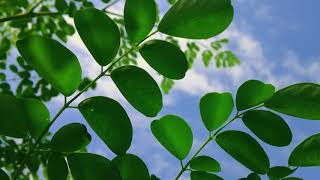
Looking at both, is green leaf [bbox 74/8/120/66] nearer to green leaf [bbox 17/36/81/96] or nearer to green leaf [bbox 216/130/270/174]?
green leaf [bbox 17/36/81/96]

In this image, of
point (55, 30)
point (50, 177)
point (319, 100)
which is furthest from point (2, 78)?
point (319, 100)

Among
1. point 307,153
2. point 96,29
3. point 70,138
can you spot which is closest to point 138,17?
point 96,29

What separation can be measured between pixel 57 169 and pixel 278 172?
34 centimetres

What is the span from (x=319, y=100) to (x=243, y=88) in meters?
0.12

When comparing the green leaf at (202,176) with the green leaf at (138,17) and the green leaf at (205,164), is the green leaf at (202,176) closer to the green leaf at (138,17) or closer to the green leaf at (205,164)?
the green leaf at (205,164)

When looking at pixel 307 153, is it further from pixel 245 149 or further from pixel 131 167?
pixel 131 167

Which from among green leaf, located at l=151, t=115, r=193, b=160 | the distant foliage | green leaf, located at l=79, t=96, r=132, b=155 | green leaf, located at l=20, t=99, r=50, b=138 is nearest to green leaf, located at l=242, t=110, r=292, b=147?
the distant foliage

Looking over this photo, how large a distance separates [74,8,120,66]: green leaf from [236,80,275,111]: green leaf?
0.22 metres

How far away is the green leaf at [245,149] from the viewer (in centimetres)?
76

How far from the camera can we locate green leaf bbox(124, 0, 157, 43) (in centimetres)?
69

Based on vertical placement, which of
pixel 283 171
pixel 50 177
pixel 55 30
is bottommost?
pixel 55 30

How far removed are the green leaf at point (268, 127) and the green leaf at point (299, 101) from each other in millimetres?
28

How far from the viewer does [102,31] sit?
2.22 ft

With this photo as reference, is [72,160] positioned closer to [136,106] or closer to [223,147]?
[136,106]
